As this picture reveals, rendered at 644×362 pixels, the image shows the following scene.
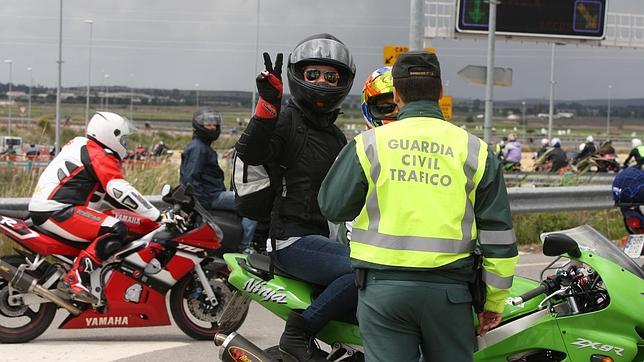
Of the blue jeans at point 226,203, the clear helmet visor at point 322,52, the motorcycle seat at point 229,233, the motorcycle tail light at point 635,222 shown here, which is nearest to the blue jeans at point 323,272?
the clear helmet visor at point 322,52

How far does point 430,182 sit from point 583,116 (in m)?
155

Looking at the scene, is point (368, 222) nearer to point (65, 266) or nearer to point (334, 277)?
point (334, 277)

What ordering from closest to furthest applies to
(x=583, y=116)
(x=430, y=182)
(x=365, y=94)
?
1. (x=430, y=182)
2. (x=365, y=94)
3. (x=583, y=116)

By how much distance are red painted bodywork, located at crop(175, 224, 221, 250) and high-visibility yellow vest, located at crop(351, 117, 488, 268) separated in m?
3.41

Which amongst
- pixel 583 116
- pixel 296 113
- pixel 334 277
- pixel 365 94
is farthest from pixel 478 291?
pixel 583 116

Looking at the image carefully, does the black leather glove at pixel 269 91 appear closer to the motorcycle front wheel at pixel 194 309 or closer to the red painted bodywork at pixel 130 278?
the red painted bodywork at pixel 130 278

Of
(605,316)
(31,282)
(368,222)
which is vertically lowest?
(31,282)

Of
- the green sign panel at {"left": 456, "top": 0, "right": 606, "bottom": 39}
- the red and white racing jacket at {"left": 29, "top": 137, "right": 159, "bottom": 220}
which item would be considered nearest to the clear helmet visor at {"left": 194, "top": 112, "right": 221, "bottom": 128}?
the red and white racing jacket at {"left": 29, "top": 137, "right": 159, "bottom": 220}

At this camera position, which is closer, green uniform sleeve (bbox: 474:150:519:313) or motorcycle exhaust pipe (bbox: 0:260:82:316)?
green uniform sleeve (bbox: 474:150:519:313)

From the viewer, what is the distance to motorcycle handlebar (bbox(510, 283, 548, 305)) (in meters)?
4.48

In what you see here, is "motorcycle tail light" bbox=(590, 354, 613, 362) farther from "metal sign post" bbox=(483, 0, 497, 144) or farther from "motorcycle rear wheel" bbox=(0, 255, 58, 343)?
"metal sign post" bbox=(483, 0, 497, 144)

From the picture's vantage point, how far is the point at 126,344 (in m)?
6.87

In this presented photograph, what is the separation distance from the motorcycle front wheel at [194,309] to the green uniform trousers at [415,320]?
3449 millimetres

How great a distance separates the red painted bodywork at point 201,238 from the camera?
699cm
